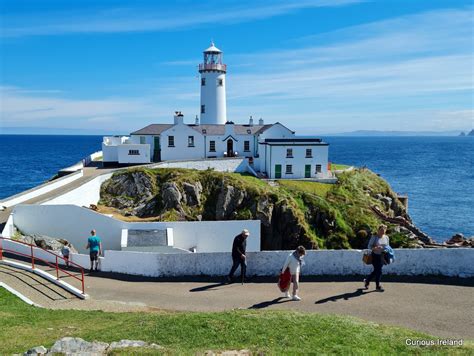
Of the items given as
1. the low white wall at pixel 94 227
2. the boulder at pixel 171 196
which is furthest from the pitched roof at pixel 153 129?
the low white wall at pixel 94 227

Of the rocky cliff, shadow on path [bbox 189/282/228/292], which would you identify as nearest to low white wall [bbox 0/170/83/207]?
the rocky cliff

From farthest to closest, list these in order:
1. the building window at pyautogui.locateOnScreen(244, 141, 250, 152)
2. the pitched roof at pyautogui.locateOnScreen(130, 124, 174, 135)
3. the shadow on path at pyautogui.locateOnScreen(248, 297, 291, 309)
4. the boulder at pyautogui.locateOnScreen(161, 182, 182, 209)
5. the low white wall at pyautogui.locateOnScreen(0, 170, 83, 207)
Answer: the building window at pyautogui.locateOnScreen(244, 141, 250, 152) → the pitched roof at pyautogui.locateOnScreen(130, 124, 174, 135) → the boulder at pyautogui.locateOnScreen(161, 182, 182, 209) → the low white wall at pyautogui.locateOnScreen(0, 170, 83, 207) → the shadow on path at pyautogui.locateOnScreen(248, 297, 291, 309)

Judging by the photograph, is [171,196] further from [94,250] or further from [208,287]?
[208,287]

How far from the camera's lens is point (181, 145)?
42.4m

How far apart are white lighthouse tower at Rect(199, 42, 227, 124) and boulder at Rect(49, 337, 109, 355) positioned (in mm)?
42634

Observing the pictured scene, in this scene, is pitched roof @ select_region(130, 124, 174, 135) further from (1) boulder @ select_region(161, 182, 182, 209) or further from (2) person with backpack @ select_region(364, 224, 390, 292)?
(2) person with backpack @ select_region(364, 224, 390, 292)

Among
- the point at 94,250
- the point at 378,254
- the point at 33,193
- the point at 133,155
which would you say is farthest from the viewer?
the point at 133,155

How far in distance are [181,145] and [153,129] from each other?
145 inches

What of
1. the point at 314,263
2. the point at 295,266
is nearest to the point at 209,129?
the point at 314,263

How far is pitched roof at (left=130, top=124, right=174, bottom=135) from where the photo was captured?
43062 millimetres

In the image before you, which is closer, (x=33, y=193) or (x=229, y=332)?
(x=229, y=332)

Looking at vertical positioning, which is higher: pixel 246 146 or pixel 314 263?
pixel 246 146

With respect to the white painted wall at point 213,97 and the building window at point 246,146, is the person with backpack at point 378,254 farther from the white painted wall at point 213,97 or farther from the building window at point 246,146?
the white painted wall at point 213,97

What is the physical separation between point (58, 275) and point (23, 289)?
1.31 m
